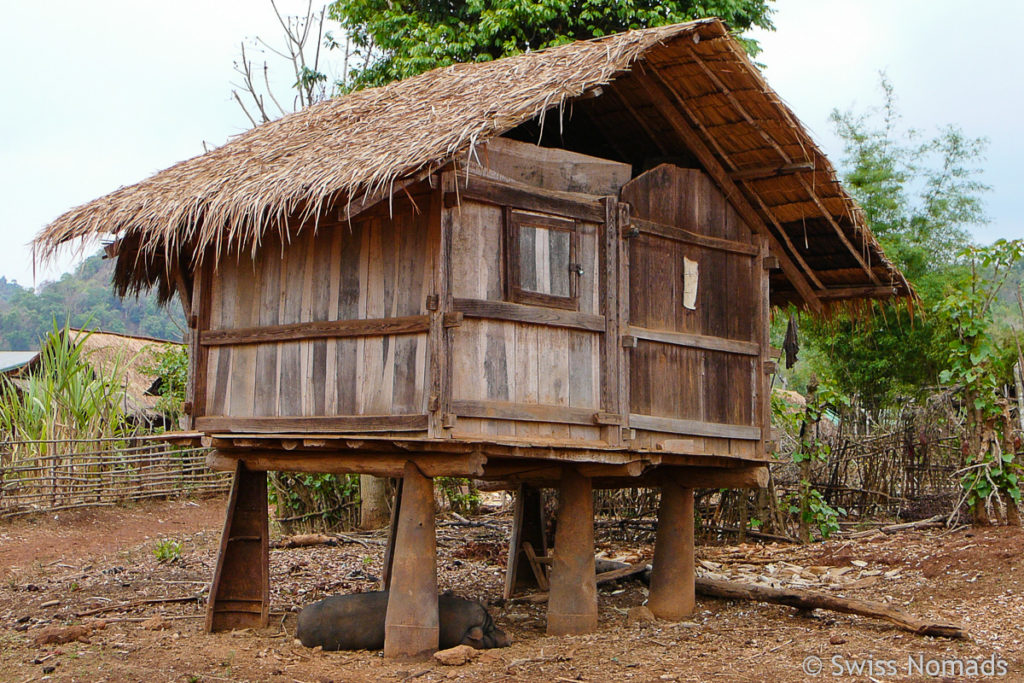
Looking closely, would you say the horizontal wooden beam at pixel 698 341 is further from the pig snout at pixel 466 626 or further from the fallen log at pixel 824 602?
A: the pig snout at pixel 466 626

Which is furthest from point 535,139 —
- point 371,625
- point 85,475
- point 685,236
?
point 85,475

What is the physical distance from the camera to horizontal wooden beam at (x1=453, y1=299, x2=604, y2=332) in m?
7.18

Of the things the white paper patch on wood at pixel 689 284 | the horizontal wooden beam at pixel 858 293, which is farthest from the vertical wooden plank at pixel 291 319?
the horizontal wooden beam at pixel 858 293

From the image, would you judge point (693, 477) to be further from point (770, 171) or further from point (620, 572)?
point (770, 171)

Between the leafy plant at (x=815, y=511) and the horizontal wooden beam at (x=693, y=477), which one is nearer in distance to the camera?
the horizontal wooden beam at (x=693, y=477)

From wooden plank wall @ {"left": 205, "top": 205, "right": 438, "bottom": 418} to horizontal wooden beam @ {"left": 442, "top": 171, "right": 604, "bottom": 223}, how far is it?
1.36 feet

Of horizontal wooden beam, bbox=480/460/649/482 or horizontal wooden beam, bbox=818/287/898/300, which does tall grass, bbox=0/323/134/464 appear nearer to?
horizontal wooden beam, bbox=480/460/649/482

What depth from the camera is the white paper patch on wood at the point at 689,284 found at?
8406 millimetres

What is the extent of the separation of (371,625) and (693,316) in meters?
3.51

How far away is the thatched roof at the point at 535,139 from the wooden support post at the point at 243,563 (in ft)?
6.63

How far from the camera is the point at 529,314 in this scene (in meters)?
7.39

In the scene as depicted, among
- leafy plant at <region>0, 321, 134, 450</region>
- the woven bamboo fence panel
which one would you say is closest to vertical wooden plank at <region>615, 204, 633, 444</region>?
the woven bamboo fence panel

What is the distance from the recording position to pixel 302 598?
33.9 ft

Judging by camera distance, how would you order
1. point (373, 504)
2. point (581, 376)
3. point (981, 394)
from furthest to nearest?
1. point (373, 504)
2. point (981, 394)
3. point (581, 376)
